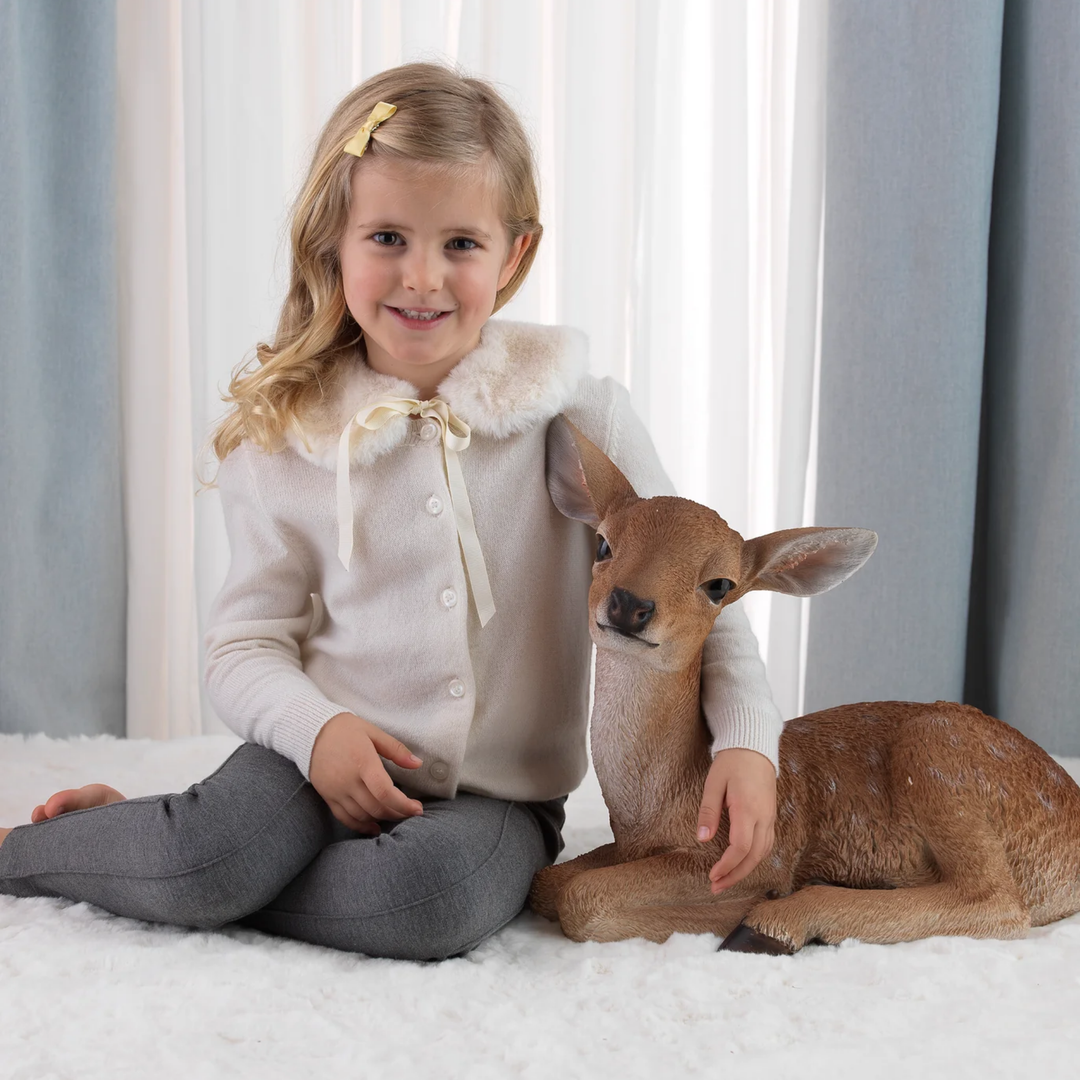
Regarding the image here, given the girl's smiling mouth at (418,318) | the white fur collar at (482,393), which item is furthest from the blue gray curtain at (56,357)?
the girl's smiling mouth at (418,318)

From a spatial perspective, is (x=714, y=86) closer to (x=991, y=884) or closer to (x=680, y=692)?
(x=680, y=692)

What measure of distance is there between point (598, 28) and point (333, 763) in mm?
1317

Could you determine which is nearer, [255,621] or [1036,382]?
[255,621]

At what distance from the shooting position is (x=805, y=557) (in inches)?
44.1

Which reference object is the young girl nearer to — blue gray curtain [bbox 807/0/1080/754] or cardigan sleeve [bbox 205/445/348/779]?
cardigan sleeve [bbox 205/445/348/779]

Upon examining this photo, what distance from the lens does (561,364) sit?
49.6 inches

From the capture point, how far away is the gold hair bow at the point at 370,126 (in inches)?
46.3

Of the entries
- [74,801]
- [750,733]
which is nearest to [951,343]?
[750,733]

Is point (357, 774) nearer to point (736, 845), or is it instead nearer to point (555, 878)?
point (555, 878)

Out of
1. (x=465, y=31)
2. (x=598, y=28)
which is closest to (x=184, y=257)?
(x=465, y=31)

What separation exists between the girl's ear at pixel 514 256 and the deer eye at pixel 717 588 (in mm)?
449

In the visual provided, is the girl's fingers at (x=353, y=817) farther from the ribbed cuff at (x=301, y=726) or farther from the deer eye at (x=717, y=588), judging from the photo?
the deer eye at (x=717, y=588)

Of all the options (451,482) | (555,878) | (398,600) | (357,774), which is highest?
(451,482)

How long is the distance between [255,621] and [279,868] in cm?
32
